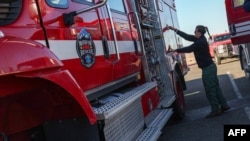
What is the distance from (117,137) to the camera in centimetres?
359

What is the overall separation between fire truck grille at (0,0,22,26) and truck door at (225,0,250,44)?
6.26 m

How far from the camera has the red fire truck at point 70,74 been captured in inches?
91.4

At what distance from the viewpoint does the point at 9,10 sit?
264 cm

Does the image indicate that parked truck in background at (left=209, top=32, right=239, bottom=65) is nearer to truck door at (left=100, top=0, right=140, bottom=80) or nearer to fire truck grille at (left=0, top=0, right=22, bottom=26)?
truck door at (left=100, top=0, right=140, bottom=80)

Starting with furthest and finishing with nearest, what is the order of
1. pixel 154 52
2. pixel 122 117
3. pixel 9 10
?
1. pixel 154 52
2. pixel 122 117
3. pixel 9 10

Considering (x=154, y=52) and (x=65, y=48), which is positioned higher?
(x=65, y=48)

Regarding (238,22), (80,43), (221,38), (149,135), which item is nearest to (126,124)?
(149,135)

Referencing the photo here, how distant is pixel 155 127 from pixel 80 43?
1914mm

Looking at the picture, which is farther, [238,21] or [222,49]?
[222,49]

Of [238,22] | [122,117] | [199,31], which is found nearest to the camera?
[122,117]

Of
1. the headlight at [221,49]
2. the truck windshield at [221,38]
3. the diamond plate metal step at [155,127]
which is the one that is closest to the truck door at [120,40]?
the diamond plate metal step at [155,127]

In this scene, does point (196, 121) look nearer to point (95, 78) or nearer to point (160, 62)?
point (160, 62)

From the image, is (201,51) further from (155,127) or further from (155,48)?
(155,127)

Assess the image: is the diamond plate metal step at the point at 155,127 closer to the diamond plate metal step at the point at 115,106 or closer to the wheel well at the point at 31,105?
the diamond plate metal step at the point at 115,106
